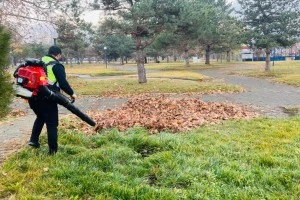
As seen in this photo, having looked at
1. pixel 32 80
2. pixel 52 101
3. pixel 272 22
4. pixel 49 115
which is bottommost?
pixel 49 115

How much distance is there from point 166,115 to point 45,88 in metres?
4.19

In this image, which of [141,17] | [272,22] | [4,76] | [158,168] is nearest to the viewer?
[4,76]

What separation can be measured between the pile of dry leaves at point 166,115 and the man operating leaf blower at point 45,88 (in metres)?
1.92

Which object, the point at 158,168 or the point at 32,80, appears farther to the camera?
the point at 32,80

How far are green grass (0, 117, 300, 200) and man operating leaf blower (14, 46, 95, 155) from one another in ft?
1.28

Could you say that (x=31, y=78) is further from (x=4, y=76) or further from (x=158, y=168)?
(x=158, y=168)

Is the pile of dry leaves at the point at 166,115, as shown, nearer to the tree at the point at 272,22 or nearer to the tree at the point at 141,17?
the tree at the point at 141,17

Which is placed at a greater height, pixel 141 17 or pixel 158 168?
pixel 141 17

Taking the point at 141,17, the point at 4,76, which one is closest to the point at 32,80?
the point at 4,76

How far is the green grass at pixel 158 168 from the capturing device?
3.80 metres

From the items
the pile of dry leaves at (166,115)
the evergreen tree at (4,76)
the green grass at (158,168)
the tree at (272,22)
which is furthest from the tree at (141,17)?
the tree at (272,22)

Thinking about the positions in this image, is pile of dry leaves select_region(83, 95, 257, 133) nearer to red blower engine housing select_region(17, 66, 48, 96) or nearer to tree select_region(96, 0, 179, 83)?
red blower engine housing select_region(17, 66, 48, 96)

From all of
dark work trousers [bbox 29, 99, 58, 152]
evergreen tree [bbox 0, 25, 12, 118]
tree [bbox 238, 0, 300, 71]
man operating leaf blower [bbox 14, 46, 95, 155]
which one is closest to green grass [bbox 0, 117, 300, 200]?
dark work trousers [bbox 29, 99, 58, 152]

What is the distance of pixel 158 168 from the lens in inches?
176
